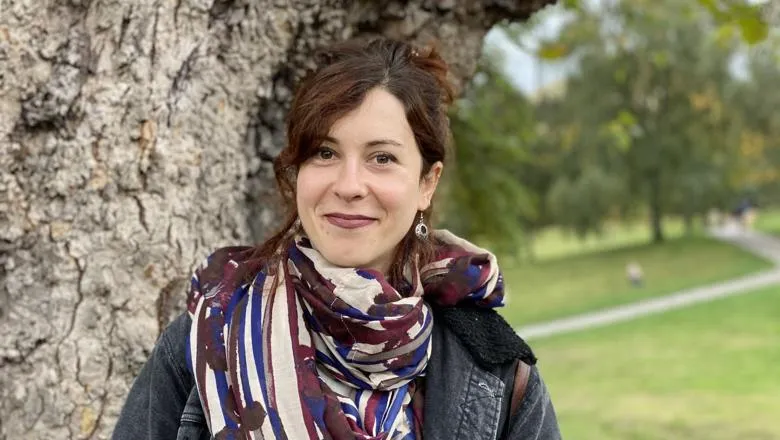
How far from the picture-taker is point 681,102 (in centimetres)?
2470

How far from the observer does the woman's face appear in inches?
62.2

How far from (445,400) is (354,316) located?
272 millimetres

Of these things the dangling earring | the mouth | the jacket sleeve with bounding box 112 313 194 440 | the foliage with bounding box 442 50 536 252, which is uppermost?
the foliage with bounding box 442 50 536 252

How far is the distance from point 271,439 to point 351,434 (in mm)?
147

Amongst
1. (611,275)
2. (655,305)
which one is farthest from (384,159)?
(611,275)

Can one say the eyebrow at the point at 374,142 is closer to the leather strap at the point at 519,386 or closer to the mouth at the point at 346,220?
the mouth at the point at 346,220

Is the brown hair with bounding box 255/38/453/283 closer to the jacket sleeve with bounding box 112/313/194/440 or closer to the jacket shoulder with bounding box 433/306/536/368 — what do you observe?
the jacket shoulder with bounding box 433/306/536/368

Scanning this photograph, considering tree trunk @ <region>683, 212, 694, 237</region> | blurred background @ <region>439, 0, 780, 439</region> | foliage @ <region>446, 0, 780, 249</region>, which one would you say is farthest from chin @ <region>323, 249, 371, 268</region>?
tree trunk @ <region>683, 212, 694, 237</region>

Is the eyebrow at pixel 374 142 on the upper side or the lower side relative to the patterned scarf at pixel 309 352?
upper

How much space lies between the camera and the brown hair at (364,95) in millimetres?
1585

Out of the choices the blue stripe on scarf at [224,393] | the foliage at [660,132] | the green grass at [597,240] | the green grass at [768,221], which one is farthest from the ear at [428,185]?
the green grass at [768,221]

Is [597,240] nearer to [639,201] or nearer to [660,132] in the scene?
[639,201]

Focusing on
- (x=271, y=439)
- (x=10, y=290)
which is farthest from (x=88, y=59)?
(x=271, y=439)

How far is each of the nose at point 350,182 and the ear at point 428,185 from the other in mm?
182
